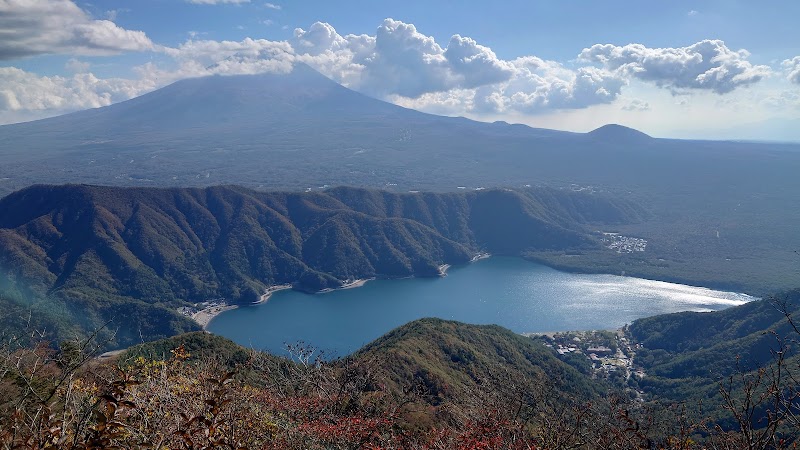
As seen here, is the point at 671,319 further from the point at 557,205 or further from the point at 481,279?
the point at 557,205

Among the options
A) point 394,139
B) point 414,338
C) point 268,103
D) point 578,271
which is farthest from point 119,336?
point 268,103

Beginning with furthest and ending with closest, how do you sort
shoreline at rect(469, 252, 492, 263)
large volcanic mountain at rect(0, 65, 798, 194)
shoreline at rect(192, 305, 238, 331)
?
large volcanic mountain at rect(0, 65, 798, 194)
shoreline at rect(469, 252, 492, 263)
shoreline at rect(192, 305, 238, 331)

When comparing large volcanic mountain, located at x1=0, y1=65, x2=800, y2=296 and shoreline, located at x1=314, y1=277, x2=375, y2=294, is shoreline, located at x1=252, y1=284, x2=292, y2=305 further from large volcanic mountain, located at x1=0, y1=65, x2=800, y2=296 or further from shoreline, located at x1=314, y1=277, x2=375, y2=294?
large volcanic mountain, located at x1=0, y1=65, x2=800, y2=296

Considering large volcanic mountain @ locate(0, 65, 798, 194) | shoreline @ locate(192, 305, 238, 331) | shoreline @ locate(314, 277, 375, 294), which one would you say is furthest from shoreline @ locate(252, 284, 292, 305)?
large volcanic mountain @ locate(0, 65, 798, 194)

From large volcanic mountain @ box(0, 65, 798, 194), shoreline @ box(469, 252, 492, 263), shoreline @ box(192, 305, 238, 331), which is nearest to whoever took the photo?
shoreline @ box(192, 305, 238, 331)

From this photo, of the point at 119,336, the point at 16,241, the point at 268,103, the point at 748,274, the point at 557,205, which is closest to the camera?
the point at 119,336

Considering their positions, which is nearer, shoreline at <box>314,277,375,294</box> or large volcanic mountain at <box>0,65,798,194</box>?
shoreline at <box>314,277,375,294</box>

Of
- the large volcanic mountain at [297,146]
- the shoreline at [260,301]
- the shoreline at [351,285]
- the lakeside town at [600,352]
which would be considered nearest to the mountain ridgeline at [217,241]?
the shoreline at [351,285]
